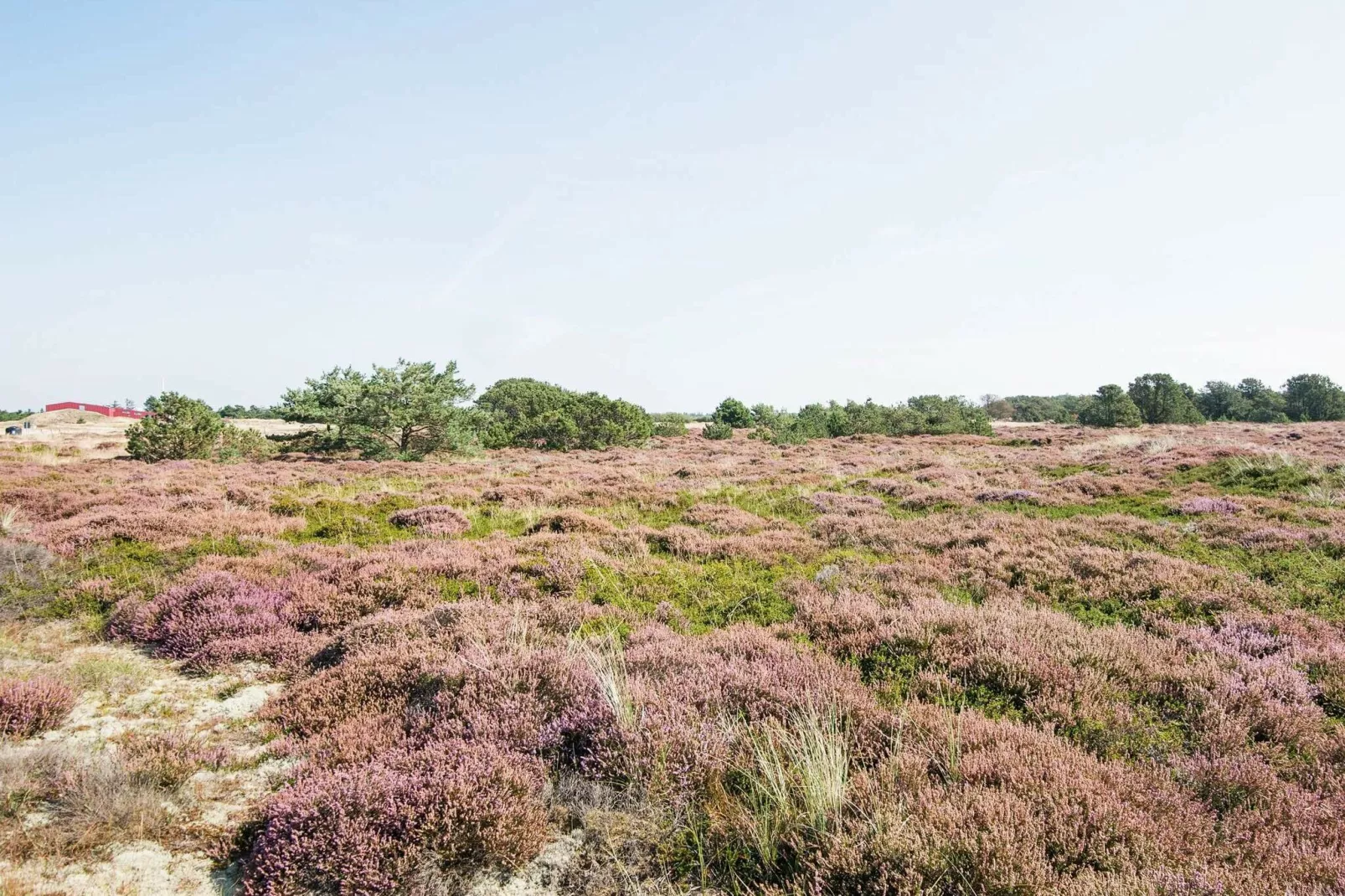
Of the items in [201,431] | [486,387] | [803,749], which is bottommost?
[803,749]

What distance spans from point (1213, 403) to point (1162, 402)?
54.3ft

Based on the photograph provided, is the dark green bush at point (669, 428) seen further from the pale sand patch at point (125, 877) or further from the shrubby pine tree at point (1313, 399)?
the shrubby pine tree at point (1313, 399)

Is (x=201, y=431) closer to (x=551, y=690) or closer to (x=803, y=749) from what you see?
(x=551, y=690)

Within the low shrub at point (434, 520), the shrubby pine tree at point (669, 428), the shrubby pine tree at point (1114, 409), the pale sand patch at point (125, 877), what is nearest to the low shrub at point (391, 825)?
the pale sand patch at point (125, 877)

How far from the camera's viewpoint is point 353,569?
806 cm

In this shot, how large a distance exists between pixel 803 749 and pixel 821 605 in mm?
3290

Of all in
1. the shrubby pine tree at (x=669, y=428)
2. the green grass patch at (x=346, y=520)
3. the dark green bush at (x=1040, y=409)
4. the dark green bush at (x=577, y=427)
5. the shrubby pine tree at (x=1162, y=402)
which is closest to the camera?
the green grass patch at (x=346, y=520)

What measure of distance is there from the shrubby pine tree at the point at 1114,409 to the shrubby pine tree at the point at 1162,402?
1.73m

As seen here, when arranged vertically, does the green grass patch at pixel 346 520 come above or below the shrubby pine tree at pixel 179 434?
below

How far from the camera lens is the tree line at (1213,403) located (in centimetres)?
4862

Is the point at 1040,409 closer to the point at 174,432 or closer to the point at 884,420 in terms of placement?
the point at 884,420

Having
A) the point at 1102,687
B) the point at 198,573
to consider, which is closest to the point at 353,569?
the point at 198,573

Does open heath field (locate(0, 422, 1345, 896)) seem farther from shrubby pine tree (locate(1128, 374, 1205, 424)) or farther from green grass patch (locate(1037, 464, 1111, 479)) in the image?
shrubby pine tree (locate(1128, 374, 1205, 424))

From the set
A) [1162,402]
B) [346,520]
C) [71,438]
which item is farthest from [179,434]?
[1162,402]
